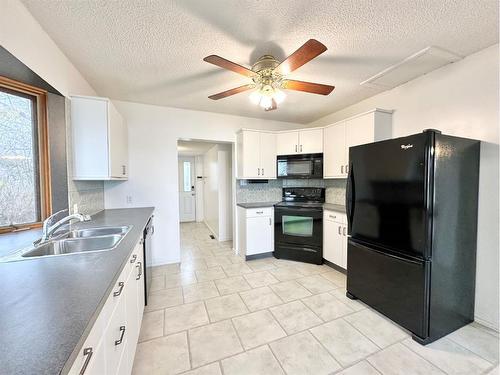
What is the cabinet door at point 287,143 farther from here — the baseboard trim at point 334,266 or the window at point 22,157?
the window at point 22,157

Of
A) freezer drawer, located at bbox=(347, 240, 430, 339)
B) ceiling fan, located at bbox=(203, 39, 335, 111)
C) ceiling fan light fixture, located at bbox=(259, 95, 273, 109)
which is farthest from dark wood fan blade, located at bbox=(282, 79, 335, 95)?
freezer drawer, located at bbox=(347, 240, 430, 339)

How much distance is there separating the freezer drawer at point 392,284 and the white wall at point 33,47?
10.1 feet

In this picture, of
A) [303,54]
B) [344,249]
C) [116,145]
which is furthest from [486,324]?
[116,145]

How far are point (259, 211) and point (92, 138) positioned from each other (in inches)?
91.7

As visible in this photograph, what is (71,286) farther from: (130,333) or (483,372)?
(483,372)

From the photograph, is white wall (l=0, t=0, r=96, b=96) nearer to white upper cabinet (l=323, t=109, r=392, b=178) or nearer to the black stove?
the black stove

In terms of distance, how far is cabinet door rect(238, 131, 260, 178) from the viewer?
137 inches

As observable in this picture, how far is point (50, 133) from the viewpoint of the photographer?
1871 mm

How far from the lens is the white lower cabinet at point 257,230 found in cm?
339

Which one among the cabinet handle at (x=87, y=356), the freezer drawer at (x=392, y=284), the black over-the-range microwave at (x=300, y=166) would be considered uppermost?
the black over-the-range microwave at (x=300, y=166)

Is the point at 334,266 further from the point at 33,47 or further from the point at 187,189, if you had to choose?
the point at 187,189

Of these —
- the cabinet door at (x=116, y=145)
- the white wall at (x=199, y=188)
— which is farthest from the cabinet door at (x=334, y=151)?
the white wall at (x=199, y=188)

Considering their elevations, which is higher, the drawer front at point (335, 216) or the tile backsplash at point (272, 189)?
the tile backsplash at point (272, 189)

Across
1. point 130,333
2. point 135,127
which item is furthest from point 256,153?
point 130,333
